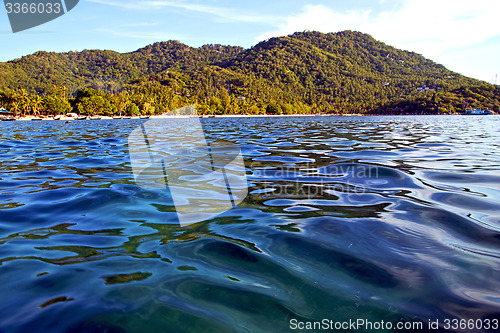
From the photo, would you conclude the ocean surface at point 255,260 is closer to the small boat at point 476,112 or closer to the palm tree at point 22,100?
the palm tree at point 22,100

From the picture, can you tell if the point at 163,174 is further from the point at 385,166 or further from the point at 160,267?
the point at 385,166

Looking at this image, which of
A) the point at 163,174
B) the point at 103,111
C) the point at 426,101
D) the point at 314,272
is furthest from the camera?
the point at 426,101

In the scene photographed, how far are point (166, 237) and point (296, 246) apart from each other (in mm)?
1347

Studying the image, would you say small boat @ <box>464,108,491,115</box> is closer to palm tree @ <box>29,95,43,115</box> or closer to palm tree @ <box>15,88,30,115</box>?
palm tree @ <box>29,95,43,115</box>

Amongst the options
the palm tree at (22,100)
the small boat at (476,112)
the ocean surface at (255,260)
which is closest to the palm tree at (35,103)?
the palm tree at (22,100)

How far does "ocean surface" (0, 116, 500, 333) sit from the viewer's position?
1.78m

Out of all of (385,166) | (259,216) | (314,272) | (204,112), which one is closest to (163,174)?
(259,216)

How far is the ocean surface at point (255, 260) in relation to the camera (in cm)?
178

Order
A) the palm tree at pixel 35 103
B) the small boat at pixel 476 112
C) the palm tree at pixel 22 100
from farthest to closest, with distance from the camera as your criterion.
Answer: the small boat at pixel 476 112
the palm tree at pixel 35 103
the palm tree at pixel 22 100

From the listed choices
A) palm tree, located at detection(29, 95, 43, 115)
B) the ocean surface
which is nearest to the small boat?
the ocean surface

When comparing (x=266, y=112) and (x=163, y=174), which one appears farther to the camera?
(x=266, y=112)

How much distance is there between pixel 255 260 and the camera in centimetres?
250

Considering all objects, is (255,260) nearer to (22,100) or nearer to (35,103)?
(22,100)

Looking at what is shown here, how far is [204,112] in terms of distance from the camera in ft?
389
